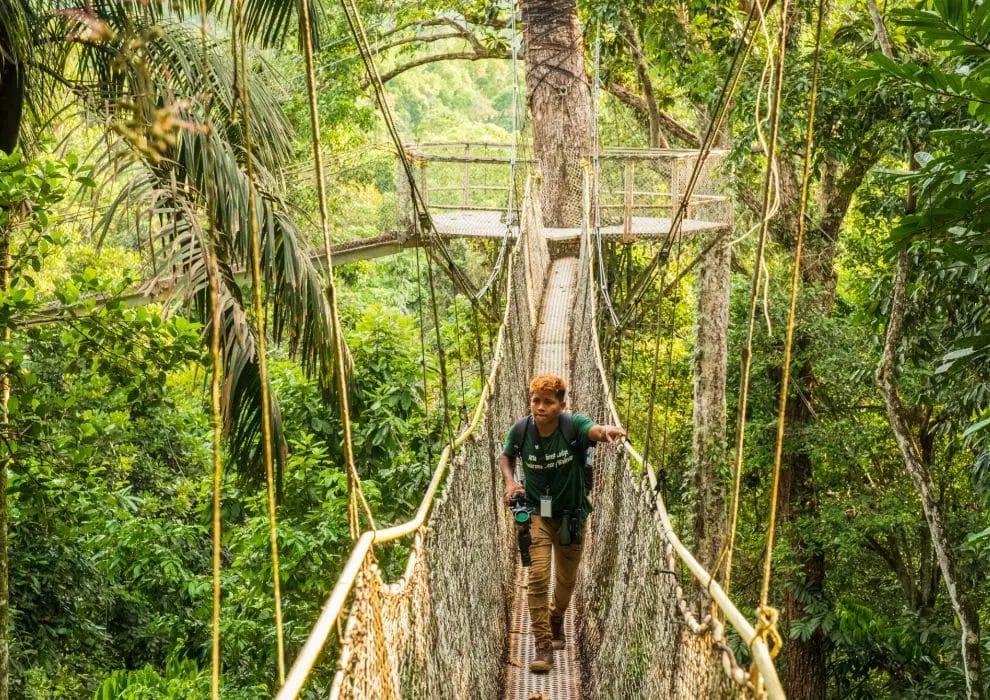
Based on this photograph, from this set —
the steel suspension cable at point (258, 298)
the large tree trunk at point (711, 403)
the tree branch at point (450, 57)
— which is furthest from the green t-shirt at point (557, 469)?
the tree branch at point (450, 57)

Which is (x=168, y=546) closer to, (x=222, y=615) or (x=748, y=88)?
(x=222, y=615)

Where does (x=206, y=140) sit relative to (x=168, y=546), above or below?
above

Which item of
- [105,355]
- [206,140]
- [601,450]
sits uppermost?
[206,140]

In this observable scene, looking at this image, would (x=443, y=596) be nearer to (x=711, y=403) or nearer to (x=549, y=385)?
(x=549, y=385)

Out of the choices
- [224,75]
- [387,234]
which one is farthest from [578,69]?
[224,75]

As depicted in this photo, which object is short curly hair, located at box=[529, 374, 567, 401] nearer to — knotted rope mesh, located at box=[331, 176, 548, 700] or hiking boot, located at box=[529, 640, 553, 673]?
knotted rope mesh, located at box=[331, 176, 548, 700]

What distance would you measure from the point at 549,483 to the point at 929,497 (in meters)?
2.50

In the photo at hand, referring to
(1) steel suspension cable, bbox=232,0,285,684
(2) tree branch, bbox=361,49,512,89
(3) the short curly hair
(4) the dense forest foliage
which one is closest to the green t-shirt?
(3) the short curly hair

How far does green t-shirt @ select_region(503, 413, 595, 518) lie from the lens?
277 cm

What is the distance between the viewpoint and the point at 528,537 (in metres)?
2.92

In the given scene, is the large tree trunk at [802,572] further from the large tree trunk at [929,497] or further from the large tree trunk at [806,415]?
the large tree trunk at [929,497]

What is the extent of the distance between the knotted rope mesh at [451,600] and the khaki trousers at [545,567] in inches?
5.7

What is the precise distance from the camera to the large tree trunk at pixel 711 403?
7051 millimetres

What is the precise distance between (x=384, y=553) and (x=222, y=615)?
0.88 meters
